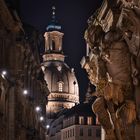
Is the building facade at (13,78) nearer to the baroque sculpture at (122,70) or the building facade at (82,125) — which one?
the baroque sculpture at (122,70)

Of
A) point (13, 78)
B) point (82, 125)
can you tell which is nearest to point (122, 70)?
point (13, 78)

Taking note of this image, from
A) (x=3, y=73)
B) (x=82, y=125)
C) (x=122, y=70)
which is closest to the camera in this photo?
(x=122, y=70)

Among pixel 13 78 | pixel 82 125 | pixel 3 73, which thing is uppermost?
pixel 82 125

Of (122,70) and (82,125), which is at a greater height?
(82,125)

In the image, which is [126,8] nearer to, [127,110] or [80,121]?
[127,110]

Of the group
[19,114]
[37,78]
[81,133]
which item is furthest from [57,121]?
[19,114]

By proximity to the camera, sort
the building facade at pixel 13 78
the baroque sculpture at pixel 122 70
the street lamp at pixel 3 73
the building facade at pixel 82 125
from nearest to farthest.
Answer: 1. the baroque sculpture at pixel 122 70
2. the street lamp at pixel 3 73
3. the building facade at pixel 13 78
4. the building facade at pixel 82 125

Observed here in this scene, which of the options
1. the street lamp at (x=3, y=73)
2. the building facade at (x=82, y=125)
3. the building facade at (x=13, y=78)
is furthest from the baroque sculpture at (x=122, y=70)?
the building facade at (x=82, y=125)

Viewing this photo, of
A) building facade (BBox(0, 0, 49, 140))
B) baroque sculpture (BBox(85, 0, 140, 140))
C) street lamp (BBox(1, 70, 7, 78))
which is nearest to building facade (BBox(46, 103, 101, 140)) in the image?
building facade (BBox(0, 0, 49, 140))

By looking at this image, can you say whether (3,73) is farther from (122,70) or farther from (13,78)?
(122,70)

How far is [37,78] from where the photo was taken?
292 feet

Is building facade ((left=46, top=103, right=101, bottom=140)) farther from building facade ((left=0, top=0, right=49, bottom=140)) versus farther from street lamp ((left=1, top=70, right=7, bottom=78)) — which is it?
street lamp ((left=1, top=70, right=7, bottom=78))

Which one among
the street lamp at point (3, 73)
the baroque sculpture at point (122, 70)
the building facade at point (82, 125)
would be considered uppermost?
the building facade at point (82, 125)

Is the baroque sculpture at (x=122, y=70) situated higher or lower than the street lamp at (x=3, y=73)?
lower
